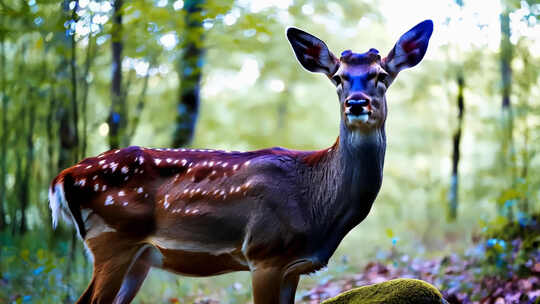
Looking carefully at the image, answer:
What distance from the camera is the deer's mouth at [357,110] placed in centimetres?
276

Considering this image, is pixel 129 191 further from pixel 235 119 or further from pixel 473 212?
pixel 235 119

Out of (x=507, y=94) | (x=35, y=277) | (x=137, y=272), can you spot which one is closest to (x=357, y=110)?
(x=137, y=272)

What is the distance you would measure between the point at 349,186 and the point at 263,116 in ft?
33.0

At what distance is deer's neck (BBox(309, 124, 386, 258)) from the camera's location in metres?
2.99

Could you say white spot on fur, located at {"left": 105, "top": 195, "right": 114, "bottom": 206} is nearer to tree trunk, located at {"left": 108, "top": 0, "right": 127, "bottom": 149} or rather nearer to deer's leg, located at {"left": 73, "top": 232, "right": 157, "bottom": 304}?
deer's leg, located at {"left": 73, "top": 232, "right": 157, "bottom": 304}

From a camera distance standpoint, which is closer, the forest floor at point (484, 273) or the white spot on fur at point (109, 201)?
the white spot on fur at point (109, 201)

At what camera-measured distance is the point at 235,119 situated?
13.1 metres

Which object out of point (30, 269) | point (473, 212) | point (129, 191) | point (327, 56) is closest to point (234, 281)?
point (30, 269)

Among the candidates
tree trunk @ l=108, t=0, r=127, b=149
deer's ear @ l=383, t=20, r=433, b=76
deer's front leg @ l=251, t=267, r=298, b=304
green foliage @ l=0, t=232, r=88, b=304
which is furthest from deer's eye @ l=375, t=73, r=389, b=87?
green foliage @ l=0, t=232, r=88, b=304

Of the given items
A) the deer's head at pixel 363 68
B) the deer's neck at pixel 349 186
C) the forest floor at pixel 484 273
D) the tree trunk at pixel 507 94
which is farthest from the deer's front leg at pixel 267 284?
the tree trunk at pixel 507 94

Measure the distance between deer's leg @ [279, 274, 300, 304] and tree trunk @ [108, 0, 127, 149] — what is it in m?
2.90

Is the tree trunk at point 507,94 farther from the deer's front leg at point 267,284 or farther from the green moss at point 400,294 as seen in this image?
the deer's front leg at point 267,284

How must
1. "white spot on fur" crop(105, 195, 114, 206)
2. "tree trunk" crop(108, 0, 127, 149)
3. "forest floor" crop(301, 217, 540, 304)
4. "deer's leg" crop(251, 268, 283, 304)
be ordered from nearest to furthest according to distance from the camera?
"deer's leg" crop(251, 268, 283, 304), "white spot on fur" crop(105, 195, 114, 206), "forest floor" crop(301, 217, 540, 304), "tree trunk" crop(108, 0, 127, 149)

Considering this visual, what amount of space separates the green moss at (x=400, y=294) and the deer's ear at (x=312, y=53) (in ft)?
4.63
